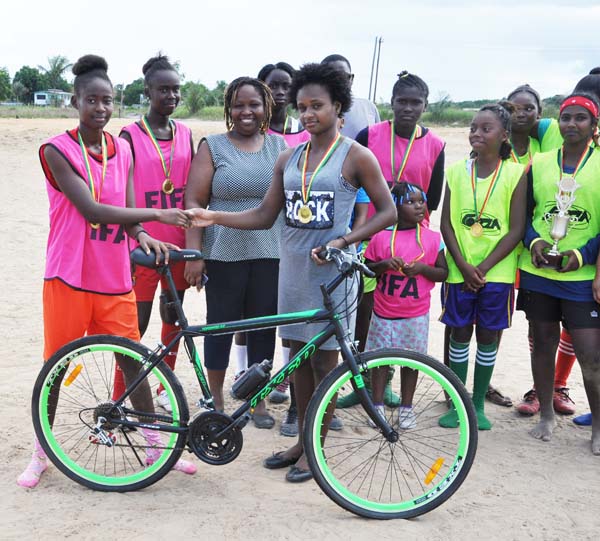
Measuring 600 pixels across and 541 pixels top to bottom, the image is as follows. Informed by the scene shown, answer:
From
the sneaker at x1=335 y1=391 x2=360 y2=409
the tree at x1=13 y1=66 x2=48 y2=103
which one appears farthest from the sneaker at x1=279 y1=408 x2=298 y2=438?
the tree at x1=13 y1=66 x2=48 y2=103

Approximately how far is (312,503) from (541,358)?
198cm

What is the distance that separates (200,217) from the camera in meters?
4.07

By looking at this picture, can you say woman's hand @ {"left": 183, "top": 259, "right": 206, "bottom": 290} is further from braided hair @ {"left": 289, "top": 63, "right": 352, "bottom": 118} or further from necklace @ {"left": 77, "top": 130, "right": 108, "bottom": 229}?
braided hair @ {"left": 289, "top": 63, "right": 352, "bottom": 118}

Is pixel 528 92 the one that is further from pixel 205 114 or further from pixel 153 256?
pixel 205 114

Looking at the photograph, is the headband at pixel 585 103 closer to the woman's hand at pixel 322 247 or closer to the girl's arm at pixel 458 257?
the girl's arm at pixel 458 257

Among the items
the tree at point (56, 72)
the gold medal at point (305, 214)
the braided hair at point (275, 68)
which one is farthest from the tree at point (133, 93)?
the gold medal at point (305, 214)

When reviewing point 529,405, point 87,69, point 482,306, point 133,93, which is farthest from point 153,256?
point 133,93

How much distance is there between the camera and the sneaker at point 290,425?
15.9 feet

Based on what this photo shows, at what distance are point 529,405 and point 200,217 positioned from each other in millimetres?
2946

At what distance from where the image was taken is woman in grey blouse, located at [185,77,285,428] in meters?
4.49

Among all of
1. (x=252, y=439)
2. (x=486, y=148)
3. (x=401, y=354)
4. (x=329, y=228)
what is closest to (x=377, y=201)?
(x=329, y=228)

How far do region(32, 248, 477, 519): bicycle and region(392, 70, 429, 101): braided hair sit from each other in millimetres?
1678

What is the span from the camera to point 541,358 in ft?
15.9

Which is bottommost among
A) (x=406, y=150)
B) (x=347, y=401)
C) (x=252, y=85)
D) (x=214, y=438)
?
(x=347, y=401)
